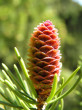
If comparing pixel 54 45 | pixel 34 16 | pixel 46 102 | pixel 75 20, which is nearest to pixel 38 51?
pixel 54 45

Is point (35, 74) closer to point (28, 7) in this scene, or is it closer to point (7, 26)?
point (7, 26)

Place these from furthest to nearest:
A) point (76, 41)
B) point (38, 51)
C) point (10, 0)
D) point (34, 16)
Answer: point (76, 41) → point (34, 16) → point (10, 0) → point (38, 51)

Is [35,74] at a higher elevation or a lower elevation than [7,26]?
lower

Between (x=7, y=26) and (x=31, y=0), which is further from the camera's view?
(x=31, y=0)

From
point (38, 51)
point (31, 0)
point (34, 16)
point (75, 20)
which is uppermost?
point (75, 20)

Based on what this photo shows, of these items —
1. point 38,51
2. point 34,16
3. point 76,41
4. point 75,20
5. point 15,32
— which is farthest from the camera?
point 75,20

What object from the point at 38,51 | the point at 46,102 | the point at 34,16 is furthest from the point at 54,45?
the point at 34,16
